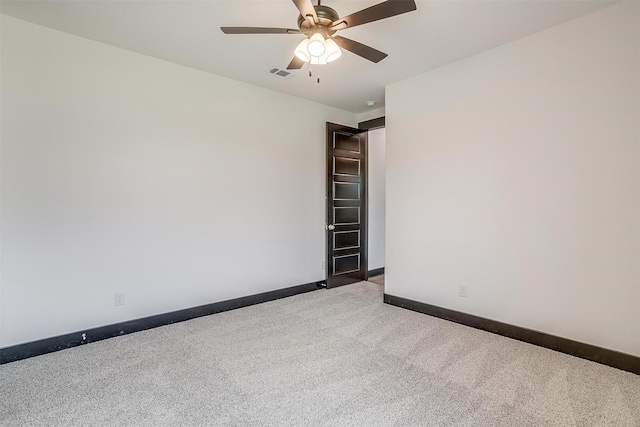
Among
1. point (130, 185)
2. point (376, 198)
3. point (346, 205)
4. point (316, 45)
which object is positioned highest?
point (316, 45)

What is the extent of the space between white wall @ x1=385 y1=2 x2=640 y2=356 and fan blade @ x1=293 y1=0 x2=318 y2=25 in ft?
6.98

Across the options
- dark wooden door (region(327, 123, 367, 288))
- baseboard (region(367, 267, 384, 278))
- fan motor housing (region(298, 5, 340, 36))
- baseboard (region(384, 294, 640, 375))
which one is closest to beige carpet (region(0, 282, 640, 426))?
baseboard (region(384, 294, 640, 375))

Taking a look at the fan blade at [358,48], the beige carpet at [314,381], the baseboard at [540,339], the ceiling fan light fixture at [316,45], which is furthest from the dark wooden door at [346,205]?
the ceiling fan light fixture at [316,45]

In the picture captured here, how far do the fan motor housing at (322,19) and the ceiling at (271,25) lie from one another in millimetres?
347

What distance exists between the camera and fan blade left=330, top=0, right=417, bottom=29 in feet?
5.91

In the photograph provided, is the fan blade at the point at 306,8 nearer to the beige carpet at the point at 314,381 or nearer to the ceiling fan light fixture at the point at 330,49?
the ceiling fan light fixture at the point at 330,49

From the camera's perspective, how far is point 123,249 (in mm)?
3119

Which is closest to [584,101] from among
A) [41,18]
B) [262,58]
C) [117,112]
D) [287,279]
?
[262,58]

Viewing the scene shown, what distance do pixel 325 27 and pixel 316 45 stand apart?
152 mm

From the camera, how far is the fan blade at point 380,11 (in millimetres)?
1803

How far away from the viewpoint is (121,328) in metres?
3.09

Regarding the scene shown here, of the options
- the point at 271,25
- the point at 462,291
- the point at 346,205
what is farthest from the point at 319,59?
the point at 346,205

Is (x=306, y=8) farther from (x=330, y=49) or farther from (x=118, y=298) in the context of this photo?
(x=118, y=298)

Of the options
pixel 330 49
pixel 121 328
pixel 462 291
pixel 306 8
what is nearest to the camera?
pixel 306 8
